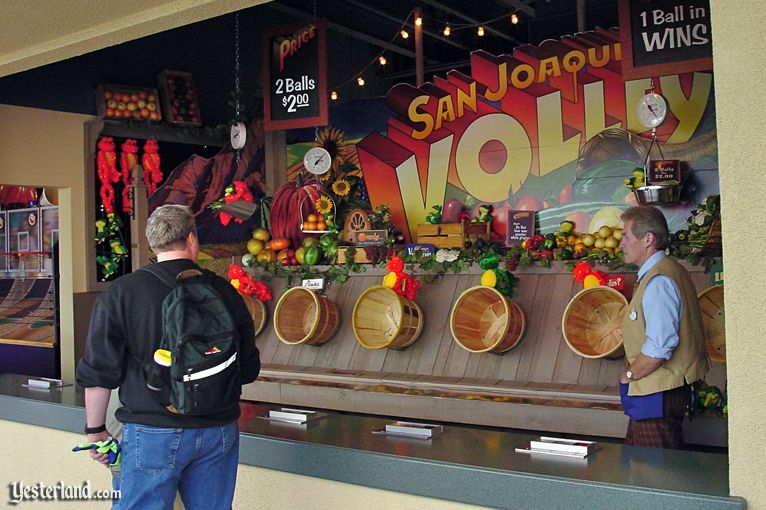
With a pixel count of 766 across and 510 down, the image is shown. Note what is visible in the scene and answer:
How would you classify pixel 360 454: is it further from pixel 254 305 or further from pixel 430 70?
pixel 430 70

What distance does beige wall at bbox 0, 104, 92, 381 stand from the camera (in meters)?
7.66

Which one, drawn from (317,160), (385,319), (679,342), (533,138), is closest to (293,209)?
(317,160)

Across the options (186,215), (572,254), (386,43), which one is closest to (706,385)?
(572,254)

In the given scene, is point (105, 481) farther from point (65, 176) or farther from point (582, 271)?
point (65, 176)

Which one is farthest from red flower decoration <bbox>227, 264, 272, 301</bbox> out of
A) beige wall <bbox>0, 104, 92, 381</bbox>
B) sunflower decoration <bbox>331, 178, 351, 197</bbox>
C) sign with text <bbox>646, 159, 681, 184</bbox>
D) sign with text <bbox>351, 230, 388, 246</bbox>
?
sign with text <bbox>646, 159, 681, 184</bbox>

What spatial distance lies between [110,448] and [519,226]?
4.87 meters

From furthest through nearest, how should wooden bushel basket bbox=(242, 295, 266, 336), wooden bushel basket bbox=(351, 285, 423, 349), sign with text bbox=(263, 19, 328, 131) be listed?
wooden bushel basket bbox=(242, 295, 266, 336) → sign with text bbox=(263, 19, 328, 131) → wooden bushel basket bbox=(351, 285, 423, 349)

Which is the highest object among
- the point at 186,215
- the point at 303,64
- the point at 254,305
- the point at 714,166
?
the point at 303,64

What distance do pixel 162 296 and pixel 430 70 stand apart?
864cm

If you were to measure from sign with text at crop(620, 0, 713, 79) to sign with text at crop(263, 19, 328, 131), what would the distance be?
235 cm

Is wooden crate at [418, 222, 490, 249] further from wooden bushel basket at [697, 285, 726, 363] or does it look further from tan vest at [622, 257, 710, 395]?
tan vest at [622, 257, 710, 395]

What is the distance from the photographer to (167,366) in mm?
2805

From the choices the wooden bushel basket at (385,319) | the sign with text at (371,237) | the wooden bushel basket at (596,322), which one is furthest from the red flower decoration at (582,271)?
the sign with text at (371,237)

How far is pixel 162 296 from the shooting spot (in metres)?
2.87
